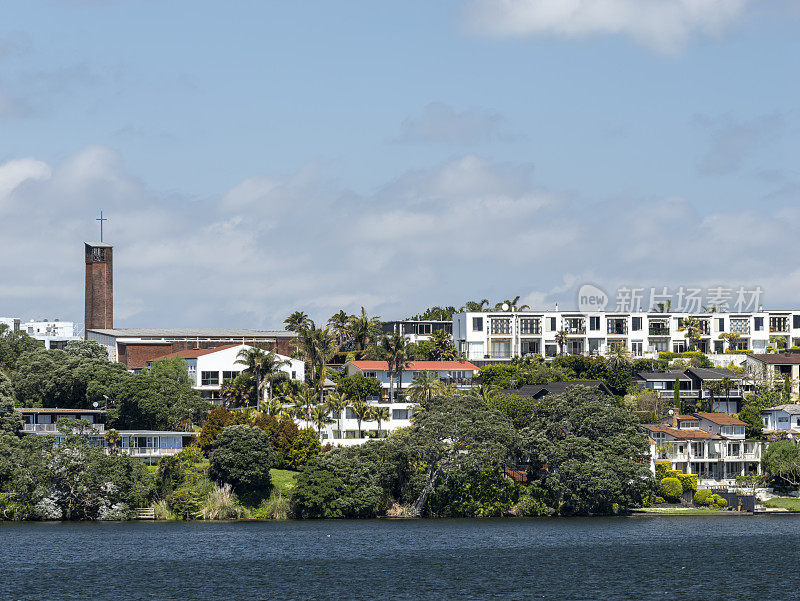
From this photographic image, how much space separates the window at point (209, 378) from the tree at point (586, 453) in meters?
45.9

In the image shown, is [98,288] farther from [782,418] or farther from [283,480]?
[782,418]

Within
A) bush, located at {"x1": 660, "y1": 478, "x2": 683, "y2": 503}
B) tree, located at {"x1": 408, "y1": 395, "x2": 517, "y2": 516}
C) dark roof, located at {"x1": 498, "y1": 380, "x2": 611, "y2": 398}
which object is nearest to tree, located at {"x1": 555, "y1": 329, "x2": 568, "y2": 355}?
dark roof, located at {"x1": 498, "y1": 380, "x2": 611, "y2": 398}

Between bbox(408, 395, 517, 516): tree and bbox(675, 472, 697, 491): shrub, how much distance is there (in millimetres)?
20723

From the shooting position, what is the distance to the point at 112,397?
123000 millimetres

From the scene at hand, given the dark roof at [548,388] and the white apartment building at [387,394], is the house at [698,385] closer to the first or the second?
the dark roof at [548,388]

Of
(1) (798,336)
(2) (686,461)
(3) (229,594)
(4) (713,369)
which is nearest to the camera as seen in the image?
(3) (229,594)

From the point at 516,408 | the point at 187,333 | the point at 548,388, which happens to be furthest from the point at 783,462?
the point at 187,333

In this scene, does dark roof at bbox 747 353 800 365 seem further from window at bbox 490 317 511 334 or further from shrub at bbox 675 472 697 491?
shrub at bbox 675 472 697 491

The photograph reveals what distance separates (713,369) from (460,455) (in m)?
60.9

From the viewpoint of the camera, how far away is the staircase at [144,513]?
102312 mm

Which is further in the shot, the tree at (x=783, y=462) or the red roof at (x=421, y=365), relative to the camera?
the red roof at (x=421, y=365)

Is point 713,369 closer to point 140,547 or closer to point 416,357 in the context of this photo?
point 416,357

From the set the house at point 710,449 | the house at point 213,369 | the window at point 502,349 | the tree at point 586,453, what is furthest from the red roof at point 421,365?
the tree at point 586,453

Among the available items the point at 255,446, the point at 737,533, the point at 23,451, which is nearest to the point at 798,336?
the point at 737,533
